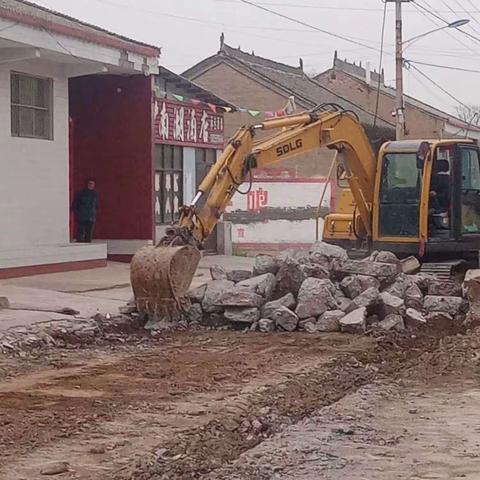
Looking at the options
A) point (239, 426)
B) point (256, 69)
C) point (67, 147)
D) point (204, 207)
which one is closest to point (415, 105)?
point (256, 69)

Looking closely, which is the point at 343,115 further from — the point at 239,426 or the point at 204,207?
the point at 239,426

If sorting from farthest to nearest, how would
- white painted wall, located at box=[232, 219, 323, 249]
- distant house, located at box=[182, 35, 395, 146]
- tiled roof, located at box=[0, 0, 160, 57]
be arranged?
distant house, located at box=[182, 35, 395, 146], white painted wall, located at box=[232, 219, 323, 249], tiled roof, located at box=[0, 0, 160, 57]

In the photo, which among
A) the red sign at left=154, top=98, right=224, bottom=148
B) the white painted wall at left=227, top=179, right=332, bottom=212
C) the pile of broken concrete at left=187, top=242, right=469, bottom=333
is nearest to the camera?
the pile of broken concrete at left=187, top=242, right=469, bottom=333

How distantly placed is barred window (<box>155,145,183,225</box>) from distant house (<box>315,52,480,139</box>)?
91.1 feet

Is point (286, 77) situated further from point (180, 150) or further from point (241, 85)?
point (180, 150)

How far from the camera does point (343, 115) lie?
17.8 m

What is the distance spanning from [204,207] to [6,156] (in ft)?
22.5

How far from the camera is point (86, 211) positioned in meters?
24.1

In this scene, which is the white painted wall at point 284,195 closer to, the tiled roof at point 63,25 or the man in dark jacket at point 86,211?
the man in dark jacket at point 86,211

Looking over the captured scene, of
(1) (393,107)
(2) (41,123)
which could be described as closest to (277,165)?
(1) (393,107)

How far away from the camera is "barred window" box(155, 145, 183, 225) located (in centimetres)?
2602

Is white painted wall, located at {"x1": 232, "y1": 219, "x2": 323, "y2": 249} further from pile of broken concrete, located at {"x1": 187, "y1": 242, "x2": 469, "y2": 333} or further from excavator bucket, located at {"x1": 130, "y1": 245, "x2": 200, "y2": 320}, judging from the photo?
excavator bucket, located at {"x1": 130, "y1": 245, "x2": 200, "y2": 320}

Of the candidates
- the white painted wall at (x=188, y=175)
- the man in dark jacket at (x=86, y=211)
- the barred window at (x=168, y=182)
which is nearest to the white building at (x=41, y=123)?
the man in dark jacket at (x=86, y=211)

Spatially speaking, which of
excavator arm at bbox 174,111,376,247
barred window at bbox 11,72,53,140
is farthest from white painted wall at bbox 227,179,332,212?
excavator arm at bbox 174,111,376,247
